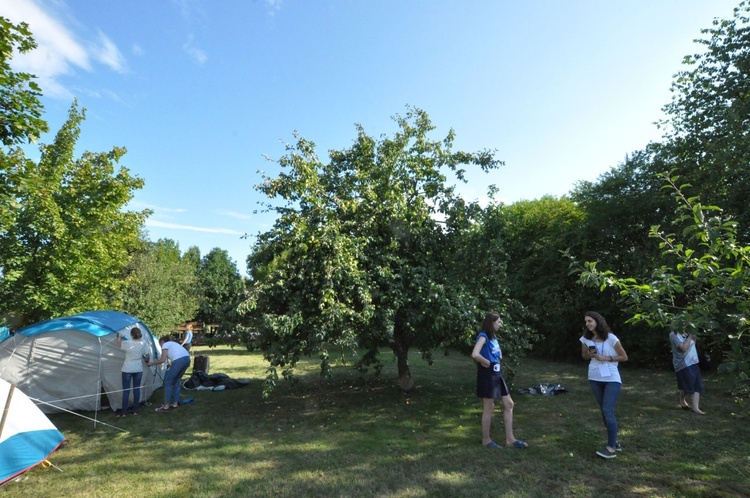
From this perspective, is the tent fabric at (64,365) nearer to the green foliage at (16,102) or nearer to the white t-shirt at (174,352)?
the white t-shirt at (174,352)

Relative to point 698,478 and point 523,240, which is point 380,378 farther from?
point 523,240

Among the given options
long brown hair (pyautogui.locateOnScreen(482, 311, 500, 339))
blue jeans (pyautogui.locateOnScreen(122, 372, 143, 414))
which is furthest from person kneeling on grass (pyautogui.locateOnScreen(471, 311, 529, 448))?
blue jeans (pyautogui.locateOnScreen(122, 372, 143, 414))

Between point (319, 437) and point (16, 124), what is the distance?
644cm

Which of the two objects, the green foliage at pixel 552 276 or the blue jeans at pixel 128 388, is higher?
the green foliage at pixel 552 276

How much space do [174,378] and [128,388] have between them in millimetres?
885

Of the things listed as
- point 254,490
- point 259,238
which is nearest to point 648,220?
point 259,238

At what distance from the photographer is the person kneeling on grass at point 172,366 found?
875 centimetres

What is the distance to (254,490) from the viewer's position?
4641 mm

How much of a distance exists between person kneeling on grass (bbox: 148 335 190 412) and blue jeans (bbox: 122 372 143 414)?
36cm

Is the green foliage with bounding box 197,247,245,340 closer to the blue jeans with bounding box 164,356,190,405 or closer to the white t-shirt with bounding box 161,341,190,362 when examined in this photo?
the blue jeans with bounding box 164,356,190,405

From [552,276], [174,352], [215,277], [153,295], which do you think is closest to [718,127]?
[552,276]

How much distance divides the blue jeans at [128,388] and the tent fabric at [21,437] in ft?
8.84

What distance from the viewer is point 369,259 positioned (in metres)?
8.21

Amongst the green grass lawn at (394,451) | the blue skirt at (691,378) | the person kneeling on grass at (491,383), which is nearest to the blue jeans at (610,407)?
the green grass lawn at (394,451)
